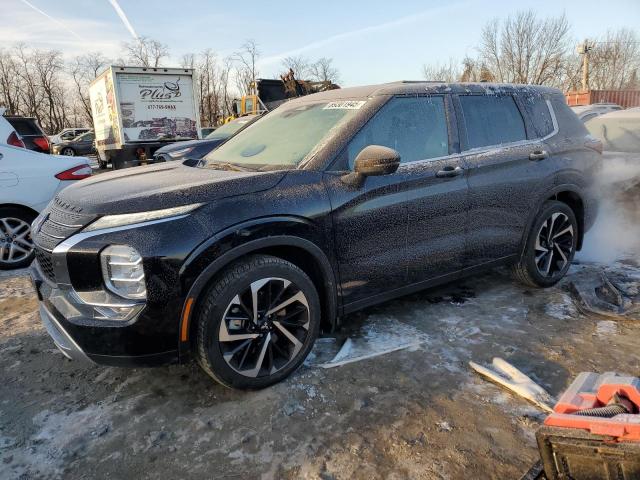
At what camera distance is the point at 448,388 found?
2.74 metres

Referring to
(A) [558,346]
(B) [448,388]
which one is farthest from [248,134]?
(A) [558,346]

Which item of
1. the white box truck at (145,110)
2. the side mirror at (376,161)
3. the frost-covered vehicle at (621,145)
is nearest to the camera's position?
the side mirror at (376,161)

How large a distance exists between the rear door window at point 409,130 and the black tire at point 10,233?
Answer: 4.30 m

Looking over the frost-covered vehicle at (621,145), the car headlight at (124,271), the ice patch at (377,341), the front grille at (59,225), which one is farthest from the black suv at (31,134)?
the frost-covered vehicle at (621,145)

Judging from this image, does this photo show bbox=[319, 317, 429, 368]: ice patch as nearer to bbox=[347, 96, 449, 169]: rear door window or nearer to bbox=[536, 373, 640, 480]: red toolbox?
bbox=[347, 96, 449, 169]: rear door window

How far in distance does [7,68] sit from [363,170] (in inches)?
2264

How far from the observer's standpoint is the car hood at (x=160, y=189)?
8.07 feet

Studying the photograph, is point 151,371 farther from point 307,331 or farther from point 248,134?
point 248,134

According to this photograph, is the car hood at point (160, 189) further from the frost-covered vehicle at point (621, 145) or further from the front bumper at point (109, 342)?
the frost-covered vehicle at point (621, 145)

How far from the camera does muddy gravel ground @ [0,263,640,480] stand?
7.20 ft

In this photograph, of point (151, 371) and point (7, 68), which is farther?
point (7, 68)

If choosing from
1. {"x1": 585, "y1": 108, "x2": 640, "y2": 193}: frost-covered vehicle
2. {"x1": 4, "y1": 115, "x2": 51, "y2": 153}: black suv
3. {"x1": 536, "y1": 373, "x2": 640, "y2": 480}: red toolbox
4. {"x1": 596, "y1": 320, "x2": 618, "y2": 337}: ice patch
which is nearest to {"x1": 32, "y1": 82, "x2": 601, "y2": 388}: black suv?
{"x1": 596, "y1": 320, "x2": 618, "y2": 337}: ice patch

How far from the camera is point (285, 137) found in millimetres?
3430

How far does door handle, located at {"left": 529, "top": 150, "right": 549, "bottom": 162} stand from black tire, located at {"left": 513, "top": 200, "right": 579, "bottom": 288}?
16.5 inches
